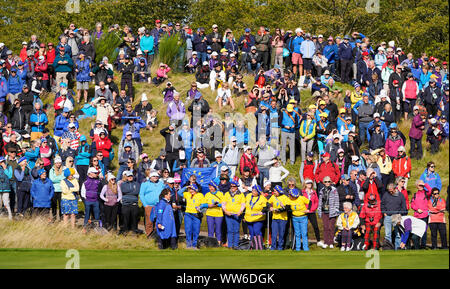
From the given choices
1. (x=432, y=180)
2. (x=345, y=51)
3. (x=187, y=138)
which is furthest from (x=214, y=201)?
(x=345, y=51)

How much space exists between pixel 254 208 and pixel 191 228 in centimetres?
157

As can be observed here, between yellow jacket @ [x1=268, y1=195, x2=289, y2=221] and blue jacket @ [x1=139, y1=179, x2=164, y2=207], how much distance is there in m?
2.89

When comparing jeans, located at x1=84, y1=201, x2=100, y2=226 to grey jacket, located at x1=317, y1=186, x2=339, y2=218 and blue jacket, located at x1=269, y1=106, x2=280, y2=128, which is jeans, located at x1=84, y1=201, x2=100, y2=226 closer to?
grey jacket, located at x1=317, y1=186, x2=339, y2=218

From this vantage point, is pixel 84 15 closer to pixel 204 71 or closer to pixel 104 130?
pixel 204 71

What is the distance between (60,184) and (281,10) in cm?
2869

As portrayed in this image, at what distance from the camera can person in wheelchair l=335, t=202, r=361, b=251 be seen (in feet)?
65.2

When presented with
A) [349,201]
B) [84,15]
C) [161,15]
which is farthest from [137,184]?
[161,15]

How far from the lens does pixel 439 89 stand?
2762 centimetres

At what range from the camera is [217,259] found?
61.8 feet

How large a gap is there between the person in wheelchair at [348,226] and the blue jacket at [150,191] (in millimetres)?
4447

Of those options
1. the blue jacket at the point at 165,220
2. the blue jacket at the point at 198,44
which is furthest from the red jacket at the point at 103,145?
the blue jacket at the point at 198,44

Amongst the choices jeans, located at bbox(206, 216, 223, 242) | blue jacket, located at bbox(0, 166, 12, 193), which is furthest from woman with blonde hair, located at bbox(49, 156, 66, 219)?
jeans, located at bbox(206, 216, 223, 242)

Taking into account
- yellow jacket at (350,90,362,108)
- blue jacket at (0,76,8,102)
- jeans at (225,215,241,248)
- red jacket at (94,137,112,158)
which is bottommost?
jeans at (225,215,241,248)

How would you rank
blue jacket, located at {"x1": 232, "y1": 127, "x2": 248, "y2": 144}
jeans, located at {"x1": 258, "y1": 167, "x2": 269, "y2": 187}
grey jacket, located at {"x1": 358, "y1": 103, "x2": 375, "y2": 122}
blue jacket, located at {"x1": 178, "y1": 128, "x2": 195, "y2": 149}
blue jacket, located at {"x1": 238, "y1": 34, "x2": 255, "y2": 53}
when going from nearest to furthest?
jeans, located at {"x1": 258, "y1": 167, "x2": 269, "y2": 187}
blue jacket, located at {"x1": 178, "y1": 128, "x2": 195, "y2": 149}
blue jacket, located at {"x1": 232, "y1": 127, "x2": 248, "y2": 144}
grey jacket, located at {"x1": 358, "y1": 103, "x2": 375, "y2": 122}
blue jacket, located at {"x1": 238, "y1": 34, "x2": 255, "y2": 53}
